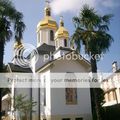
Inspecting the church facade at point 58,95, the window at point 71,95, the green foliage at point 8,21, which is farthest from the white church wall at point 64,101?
the green foliage at point 8,21

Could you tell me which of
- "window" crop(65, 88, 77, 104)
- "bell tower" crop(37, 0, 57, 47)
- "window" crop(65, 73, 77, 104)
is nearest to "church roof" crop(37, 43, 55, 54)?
"bell tower" crop(37, 0, 57, 47)

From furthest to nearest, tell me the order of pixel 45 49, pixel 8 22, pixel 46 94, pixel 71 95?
pixel 45 49 → pixel 71 95 → pixel 46 94 → pixel 8 22

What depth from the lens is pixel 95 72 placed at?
67.6 ft

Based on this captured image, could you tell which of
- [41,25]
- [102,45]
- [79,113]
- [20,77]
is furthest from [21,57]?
[102,45]

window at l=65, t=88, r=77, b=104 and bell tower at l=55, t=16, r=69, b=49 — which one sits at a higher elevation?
bell tower at l=55, t=16, r=69, b=49

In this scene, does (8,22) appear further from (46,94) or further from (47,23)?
(47,23)

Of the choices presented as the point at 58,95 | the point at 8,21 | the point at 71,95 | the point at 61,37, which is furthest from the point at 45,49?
the point at 8,21

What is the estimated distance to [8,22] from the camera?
70.2ft

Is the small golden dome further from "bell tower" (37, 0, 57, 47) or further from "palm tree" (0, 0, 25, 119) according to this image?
"palm tree" (0, 0, 25, 119)

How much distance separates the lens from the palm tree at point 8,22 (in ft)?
67.2

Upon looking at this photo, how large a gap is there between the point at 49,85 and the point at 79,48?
604 cm

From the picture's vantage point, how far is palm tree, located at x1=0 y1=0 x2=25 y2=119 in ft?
67.2

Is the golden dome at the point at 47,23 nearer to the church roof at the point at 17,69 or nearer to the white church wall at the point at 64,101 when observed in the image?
the church roof at the point at 17,69

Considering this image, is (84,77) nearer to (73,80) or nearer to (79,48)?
(73,80)
